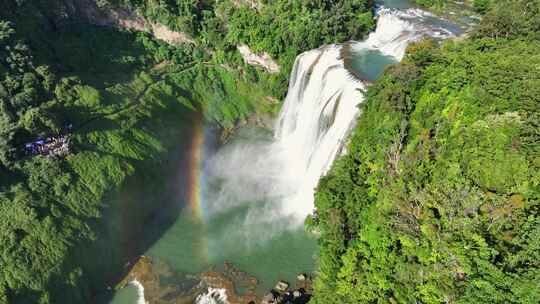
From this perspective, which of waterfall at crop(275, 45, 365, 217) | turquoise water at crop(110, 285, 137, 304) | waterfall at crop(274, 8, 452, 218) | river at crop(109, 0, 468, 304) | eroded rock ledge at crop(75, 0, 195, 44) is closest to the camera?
turquoise water at crop(110, 285, 137, 304)

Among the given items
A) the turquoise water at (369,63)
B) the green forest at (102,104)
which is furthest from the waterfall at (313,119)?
the green forest at (102,104)

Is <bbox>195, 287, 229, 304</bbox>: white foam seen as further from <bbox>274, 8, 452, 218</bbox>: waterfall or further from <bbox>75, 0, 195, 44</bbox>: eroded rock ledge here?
<bbox>75, 0, 195, 44</bbox>: eroded rock ledge

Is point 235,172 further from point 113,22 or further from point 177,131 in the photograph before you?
point 113,22

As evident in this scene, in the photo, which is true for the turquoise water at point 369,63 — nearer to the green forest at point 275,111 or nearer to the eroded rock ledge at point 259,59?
the green forest at point 275,111

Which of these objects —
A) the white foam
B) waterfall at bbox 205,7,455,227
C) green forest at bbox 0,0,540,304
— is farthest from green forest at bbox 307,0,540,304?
the white foam

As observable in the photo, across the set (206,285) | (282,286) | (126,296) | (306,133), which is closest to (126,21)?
(306,133)

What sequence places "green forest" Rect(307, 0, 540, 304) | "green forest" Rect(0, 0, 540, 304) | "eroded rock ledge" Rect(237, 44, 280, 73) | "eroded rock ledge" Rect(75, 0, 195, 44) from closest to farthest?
"green forest" Rect(307, 0, 540, 304)
"green forest" Rect(0, 0, 540, 304)
"eroded rock ledge" Rect(237, 44, 280, 73)
"eroded rock ledge" Rect(75, 0, 195, 44)

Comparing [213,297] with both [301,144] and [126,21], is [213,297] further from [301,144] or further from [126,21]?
[126,21]
